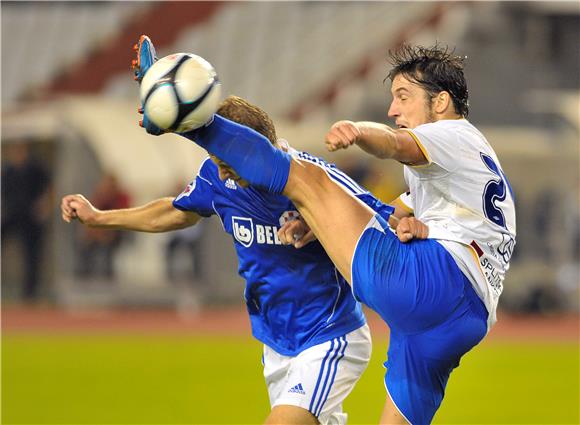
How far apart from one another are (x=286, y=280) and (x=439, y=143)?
119 cm

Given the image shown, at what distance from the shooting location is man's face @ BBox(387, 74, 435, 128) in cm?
601

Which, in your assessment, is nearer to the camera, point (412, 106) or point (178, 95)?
point (178, 95)

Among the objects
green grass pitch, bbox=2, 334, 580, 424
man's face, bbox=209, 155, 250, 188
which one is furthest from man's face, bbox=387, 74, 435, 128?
green grass pitch, bbox=2, 334, 580, 424

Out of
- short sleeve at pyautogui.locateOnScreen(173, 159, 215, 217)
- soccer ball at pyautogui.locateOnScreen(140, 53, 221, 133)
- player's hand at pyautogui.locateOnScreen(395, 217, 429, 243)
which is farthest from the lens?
short sleeve at pyautogui.locateOnScreen(173, 159, 215, 217)

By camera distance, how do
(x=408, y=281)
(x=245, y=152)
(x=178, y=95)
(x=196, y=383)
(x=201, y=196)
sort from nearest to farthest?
(x=178, y=95), (x=245, y=152), (x=408, y=281), (x=201, y=196), (x=196, y=383)

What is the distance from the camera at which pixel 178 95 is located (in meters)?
5.46

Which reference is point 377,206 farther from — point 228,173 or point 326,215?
point 228,173

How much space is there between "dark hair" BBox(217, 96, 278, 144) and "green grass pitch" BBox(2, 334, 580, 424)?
170 inches

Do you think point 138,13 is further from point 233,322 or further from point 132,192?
point 233,322

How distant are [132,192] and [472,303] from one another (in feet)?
43.4

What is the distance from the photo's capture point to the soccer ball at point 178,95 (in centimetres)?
547

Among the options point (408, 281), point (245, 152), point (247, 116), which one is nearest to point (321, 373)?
point (408, 281)

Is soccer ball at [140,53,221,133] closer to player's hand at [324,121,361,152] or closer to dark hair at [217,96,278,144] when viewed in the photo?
dark hair at [217,96,278,144]

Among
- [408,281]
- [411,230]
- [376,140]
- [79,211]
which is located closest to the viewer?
[376,140]
